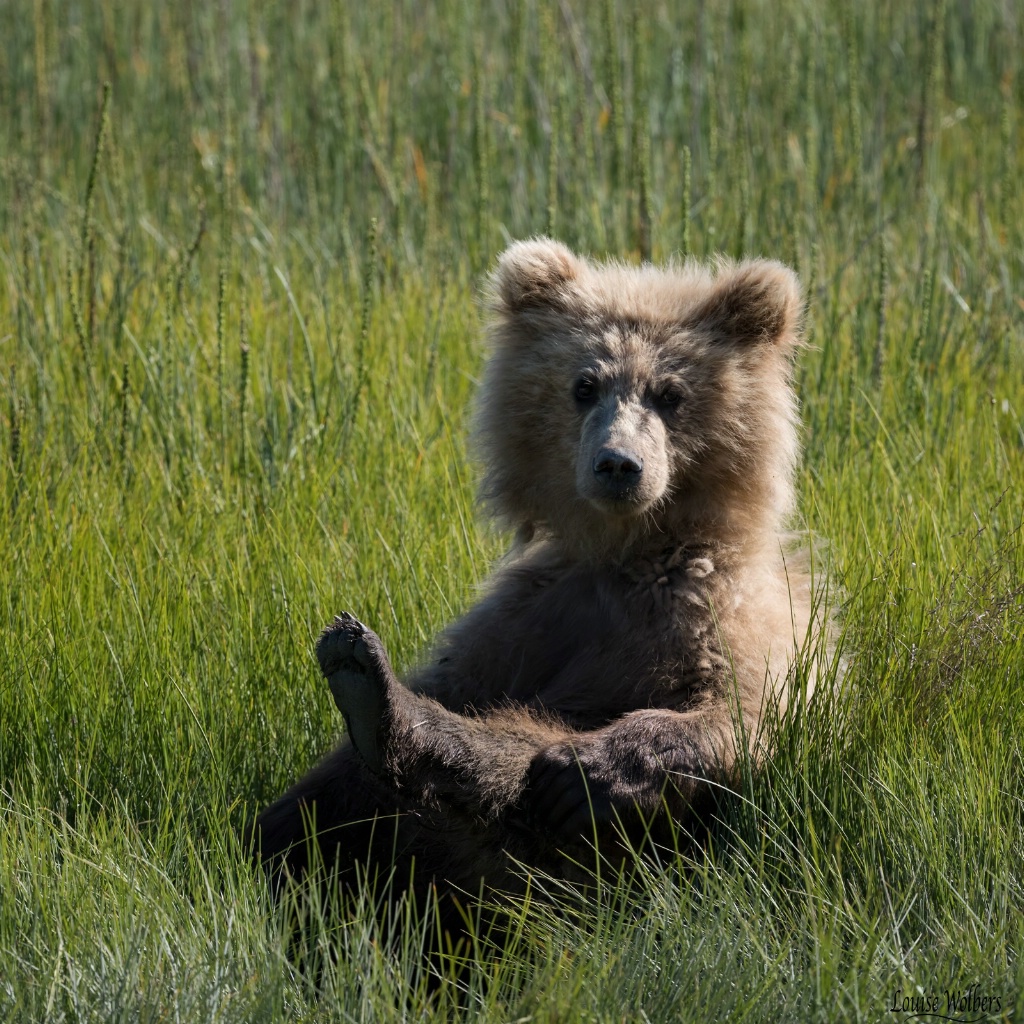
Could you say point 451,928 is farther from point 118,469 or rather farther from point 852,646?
point 118,469

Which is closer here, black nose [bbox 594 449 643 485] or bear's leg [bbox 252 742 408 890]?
black nose [bbox 594 449 643 485]

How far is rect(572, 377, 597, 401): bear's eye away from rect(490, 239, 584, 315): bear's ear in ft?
1.15

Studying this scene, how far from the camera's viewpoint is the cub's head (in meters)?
3.90

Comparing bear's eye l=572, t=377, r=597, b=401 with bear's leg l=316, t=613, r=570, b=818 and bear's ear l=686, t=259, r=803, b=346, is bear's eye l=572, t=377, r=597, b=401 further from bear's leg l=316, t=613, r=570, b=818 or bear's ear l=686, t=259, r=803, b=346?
bear's leg l=316, t=613, r=570, b=818

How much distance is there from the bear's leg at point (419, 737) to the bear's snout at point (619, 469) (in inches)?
25.8

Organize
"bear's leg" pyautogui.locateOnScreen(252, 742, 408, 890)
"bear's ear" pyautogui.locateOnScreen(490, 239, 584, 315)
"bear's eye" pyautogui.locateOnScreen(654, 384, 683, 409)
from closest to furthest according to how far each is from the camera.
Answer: "bear's leg" pyautogui.locateOnScreen(252, 742, 408, 890), "bear's eye" pyautogui.locateOnScreen(654, 384, 683, 409), "bear's ear" pyautogui.locateOnScreen(490, 239, 584, 315)

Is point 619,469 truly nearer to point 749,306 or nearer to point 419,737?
point 749,306

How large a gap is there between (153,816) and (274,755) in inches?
18.9

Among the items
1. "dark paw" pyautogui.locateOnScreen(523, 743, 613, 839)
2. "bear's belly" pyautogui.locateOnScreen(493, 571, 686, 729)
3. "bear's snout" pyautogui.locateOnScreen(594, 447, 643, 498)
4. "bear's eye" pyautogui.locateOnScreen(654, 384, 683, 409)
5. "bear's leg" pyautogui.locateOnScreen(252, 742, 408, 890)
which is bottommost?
"bear's leg" pyautogui.locateOnScreen(252, 742, 408, 890)

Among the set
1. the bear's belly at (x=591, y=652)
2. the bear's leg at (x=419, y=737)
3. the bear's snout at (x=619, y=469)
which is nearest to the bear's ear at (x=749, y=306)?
the bear's snout at (x=619, y=469)

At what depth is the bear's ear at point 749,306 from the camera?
160 inches

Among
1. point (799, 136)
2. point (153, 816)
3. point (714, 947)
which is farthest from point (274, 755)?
point (799, 136)

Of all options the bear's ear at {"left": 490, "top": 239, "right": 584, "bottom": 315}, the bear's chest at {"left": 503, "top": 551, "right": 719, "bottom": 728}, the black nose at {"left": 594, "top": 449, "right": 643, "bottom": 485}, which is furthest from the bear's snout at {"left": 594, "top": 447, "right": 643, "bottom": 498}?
the bear's ear at {"left": 490, "top": 239, "right": 584, "bottom": 315}

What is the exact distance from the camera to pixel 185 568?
475 centimetres
